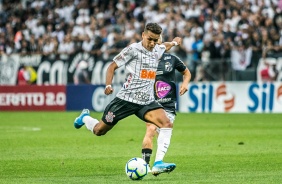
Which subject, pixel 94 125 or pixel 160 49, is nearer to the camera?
pixel 160 49

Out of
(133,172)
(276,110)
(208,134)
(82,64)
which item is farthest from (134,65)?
(82,64)

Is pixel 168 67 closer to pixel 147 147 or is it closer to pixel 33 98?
pixel 147 147

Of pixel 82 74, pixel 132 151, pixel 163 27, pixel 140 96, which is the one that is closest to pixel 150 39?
pixel 140 96

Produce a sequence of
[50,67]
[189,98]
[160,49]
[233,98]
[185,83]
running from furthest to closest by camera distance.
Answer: [50,67], [189,98], [233,98], [185,83], [160,49]

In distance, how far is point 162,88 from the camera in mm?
12680

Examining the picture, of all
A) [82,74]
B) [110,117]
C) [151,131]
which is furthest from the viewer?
[82,74]

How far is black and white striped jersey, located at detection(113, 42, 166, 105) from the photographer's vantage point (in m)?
11.3

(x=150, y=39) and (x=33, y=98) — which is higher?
(x=150, y=39)

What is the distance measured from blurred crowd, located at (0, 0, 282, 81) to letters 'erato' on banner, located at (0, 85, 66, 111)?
1.90 metres

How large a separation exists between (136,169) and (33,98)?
18984mm

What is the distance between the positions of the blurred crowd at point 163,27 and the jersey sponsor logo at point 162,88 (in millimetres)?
15447

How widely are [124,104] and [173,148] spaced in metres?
4.61

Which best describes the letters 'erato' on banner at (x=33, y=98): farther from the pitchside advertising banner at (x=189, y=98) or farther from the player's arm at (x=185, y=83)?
the player's arm at (x=185, y=83)

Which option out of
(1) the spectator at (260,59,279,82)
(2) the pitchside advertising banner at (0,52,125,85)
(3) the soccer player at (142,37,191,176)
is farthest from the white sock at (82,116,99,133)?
(2) the pitchside advertising banner at (0,52,125,85)
